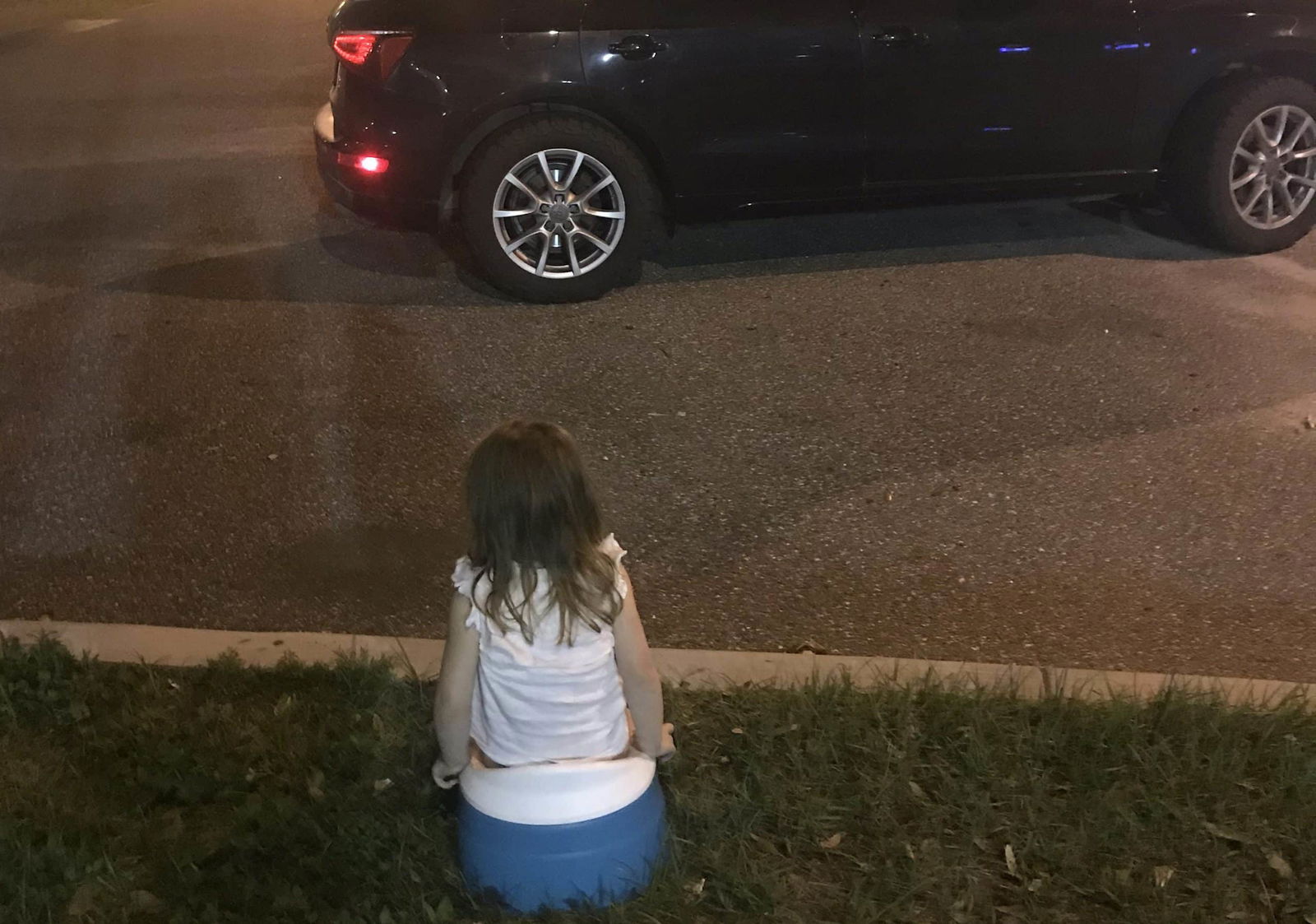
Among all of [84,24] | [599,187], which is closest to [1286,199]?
[599,187]

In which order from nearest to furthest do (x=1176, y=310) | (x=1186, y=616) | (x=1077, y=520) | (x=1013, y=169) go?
(x=1186, y=616) < (x=1077, y=520) < (x=1176, y=310) < (x=1013, y=169)

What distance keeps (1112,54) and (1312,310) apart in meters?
1.52

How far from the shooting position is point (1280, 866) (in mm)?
2826

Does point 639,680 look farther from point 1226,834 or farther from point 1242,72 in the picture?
point 1242,72

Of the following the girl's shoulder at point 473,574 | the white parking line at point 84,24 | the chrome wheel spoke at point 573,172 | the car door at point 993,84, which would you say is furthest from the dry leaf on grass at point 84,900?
the white parking line at point 84,24

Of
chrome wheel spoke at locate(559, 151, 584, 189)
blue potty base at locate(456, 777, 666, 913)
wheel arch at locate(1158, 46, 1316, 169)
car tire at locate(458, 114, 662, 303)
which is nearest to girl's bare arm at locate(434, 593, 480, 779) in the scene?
blue potty base at locate(456, 777, 666, 913)

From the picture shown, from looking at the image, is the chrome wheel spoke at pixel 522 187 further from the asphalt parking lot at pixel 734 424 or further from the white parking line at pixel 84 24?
the white parking line at pixel 84 24

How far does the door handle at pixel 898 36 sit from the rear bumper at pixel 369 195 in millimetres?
2211

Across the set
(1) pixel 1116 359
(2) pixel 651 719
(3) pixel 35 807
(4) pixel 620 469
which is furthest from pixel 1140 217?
(3) pixel 35 807

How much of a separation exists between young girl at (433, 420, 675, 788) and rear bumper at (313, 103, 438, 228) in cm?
398

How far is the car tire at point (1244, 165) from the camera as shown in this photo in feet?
21.6

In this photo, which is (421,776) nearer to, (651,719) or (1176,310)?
(651,719)

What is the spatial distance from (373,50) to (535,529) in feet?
14.0

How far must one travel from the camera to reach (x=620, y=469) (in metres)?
4.67
